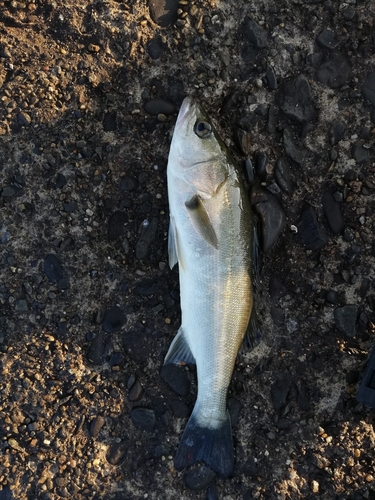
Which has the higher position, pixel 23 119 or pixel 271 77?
pixel 271 77

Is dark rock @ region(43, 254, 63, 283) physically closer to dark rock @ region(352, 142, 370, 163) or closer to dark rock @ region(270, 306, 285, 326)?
dark rock @ region(270, 306, 285, 326)

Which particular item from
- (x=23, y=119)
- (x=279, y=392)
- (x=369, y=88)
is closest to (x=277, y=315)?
(x=279, y=392)

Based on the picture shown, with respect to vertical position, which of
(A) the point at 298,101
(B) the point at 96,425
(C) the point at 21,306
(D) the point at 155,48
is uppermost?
(D) the point at 155,48

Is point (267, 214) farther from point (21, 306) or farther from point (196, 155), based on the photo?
point (21, 306)

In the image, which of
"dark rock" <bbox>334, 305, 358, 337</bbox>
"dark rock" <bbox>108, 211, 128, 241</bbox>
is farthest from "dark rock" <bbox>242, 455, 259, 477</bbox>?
"dark rock" <bbox>108, 211, 128, 241</bbox>

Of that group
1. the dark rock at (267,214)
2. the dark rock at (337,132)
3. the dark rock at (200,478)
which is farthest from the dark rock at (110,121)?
the dark rock at (200,478)

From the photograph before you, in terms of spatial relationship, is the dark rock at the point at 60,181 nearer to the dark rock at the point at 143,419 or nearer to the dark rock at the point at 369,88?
the dark rock at the point at 143,419
